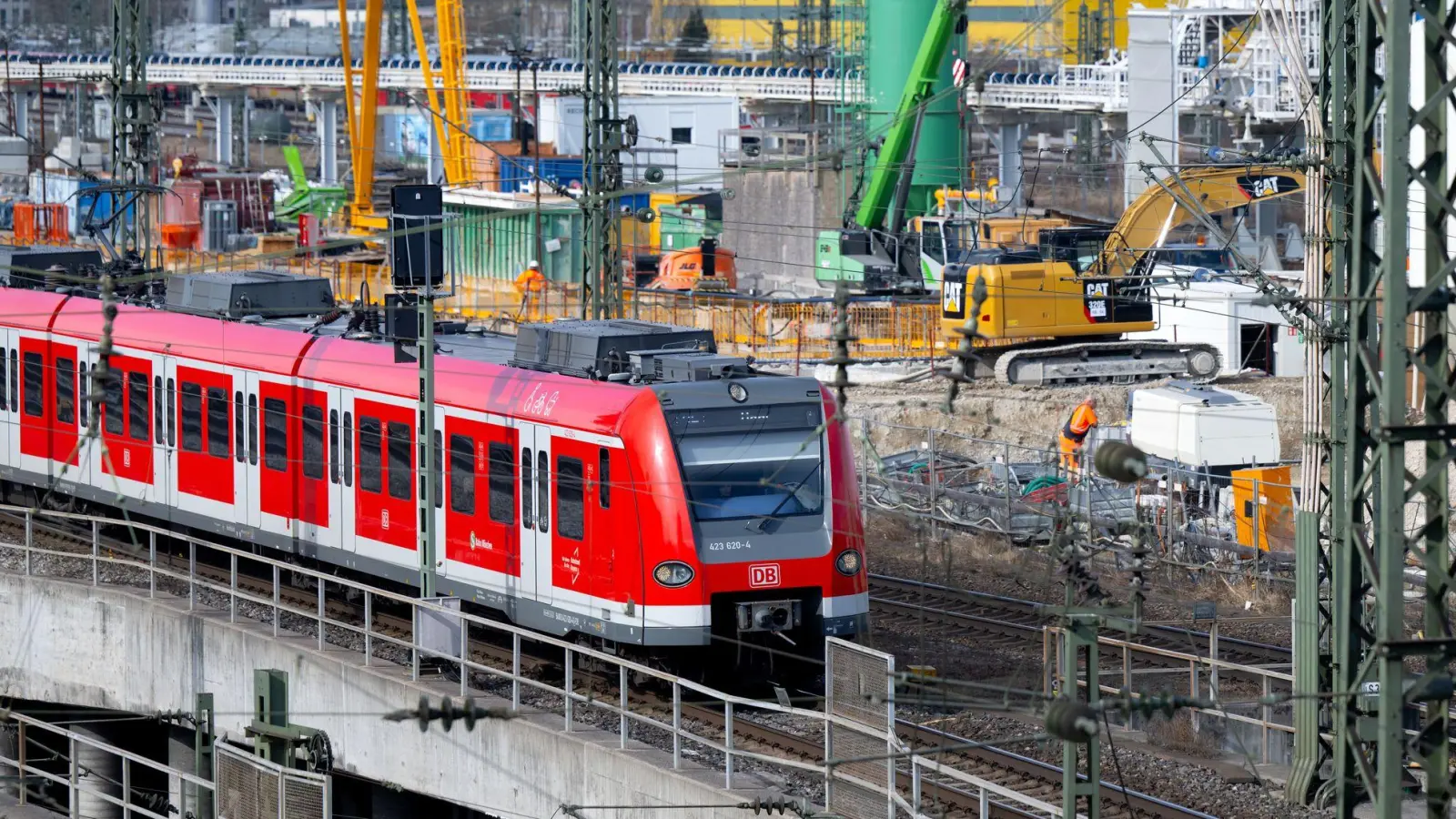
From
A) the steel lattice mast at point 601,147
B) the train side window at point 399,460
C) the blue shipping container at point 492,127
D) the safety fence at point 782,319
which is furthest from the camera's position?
the blue shipping container at point 492,127

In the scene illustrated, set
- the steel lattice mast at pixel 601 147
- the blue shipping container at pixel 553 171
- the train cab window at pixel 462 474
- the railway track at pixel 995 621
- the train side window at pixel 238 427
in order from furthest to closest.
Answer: the blue shipping container at pixel 553 171 → the steel lattice mast at pixel 601 147 → the train side window at pixel 238 427 → the railway track at pixel 995 621 → the train cab window at pixel 462 474

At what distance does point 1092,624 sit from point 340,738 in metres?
9.70

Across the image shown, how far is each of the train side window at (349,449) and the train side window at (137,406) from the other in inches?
176

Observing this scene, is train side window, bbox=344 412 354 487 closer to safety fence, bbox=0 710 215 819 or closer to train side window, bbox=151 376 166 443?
safety fence, bbox=0 710 215 819

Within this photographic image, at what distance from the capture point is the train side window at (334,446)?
73.3ft

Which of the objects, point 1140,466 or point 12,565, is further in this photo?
point 12,565

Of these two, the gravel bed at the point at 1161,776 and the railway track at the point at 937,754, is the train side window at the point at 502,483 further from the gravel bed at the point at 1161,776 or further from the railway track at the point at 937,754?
the gravel bed at the point at 1161,776

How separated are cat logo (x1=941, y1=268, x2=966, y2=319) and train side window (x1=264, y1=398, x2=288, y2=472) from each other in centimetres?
2003

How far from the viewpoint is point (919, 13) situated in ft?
226

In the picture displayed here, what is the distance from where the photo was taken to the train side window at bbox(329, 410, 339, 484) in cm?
2233

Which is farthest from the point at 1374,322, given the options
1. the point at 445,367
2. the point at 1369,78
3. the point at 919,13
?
the point at 919,13

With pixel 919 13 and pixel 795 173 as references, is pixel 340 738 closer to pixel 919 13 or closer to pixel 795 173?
pixel 795 173

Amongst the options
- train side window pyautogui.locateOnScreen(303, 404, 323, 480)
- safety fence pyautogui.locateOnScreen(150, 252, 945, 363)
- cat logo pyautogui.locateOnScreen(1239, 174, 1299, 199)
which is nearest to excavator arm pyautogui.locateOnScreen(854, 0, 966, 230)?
safety fence pyautogui.locateOnScreen(150, 252, 945, 363)

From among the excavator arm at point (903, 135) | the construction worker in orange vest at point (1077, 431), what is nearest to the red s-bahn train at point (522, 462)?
the construction worker in orange vest at point (1077, 431)
